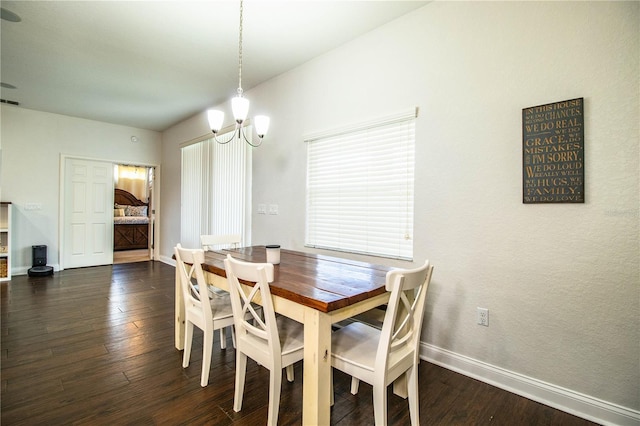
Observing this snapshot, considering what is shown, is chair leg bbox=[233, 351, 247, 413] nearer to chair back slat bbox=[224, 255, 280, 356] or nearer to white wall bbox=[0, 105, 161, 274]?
chair back slat bbox=[224, 255, 280, 356]

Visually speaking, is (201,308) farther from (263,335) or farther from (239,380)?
(263,335)

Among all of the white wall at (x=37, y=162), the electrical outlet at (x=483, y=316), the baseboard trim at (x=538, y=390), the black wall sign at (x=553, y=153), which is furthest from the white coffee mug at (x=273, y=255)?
the white wall at (x=37, y=162)

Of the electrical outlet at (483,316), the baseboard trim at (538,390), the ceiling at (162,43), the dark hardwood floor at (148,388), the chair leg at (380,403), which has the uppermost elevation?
the ceiling at (162,43)

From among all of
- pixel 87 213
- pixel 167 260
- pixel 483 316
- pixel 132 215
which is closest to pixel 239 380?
pixel 483 316

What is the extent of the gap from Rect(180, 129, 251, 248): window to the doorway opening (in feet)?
5.24

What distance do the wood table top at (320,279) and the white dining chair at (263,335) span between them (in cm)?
12

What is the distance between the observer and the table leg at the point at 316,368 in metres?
1.31

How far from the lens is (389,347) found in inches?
→ 52.5

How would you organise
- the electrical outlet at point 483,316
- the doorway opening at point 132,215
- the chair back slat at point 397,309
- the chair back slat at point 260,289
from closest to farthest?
the chair back slat at point 397,309 → the chair back slat at point 260,289 → the electrical outlet at point 483,316 → the doorway opening at point 132,215

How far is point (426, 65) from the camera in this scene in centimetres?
232

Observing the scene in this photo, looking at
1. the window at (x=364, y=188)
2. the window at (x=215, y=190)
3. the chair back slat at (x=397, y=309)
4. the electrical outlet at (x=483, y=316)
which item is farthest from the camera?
the window at (x=215, y=190)

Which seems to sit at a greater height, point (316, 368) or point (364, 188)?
point (364, 188)

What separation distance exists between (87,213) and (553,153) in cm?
713

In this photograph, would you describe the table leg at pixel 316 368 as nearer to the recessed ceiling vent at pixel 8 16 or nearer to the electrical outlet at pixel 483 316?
the electrical outlet at pixel 483 316
